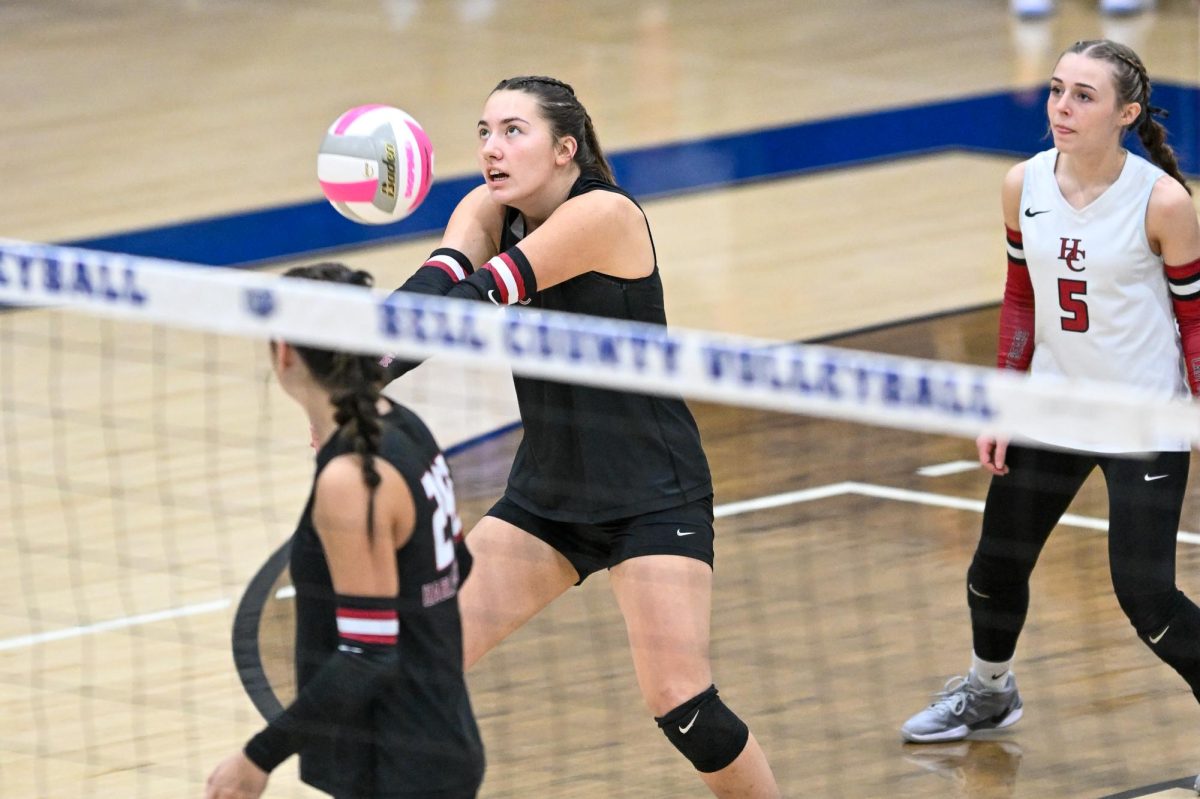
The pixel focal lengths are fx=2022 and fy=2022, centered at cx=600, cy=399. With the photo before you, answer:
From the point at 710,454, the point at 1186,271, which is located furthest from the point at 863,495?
the point at 1186,271

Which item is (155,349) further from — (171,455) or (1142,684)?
(1142,684)

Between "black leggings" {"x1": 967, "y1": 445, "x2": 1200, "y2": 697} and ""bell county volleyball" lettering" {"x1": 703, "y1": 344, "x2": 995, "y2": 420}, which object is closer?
""bell county volleyball" lettering" {"x1": 703, "y1": 344, "x2": 995, "y2": 420}

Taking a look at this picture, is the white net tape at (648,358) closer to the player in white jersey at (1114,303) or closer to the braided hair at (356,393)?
the braided hair at (356,393)

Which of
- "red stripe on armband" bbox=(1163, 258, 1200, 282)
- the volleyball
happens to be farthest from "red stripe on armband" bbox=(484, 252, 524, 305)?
"red stripe on armband" bbox=(1163, 258, 1200, 282)

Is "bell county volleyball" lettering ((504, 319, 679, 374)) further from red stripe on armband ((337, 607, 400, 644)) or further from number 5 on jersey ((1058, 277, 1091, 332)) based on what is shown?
number 5 on jersey ((1058, 277, 1091, 332))

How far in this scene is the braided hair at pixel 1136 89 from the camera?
4766 mm

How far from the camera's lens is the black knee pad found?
4316mm

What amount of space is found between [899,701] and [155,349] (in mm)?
4679

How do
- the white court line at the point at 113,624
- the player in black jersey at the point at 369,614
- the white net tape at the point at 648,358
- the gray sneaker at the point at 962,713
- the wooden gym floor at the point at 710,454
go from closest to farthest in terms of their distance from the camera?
the white net tape at the point at 648,358, the player in black jersey at the point at 369,614, the gray sneaker at the point at 962,713, the wooden gym floor at the point at 710,454, the white court line at the point at 113,624

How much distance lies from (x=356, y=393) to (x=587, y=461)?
1175 mm

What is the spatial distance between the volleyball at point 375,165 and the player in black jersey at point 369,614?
4.94 ft

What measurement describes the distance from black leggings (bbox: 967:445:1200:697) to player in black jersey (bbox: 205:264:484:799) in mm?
1820

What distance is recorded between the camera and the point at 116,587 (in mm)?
6516

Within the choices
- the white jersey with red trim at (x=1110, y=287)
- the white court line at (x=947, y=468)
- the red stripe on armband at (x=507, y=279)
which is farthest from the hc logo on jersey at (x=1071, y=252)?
the white court line at (x=947, y=468)
